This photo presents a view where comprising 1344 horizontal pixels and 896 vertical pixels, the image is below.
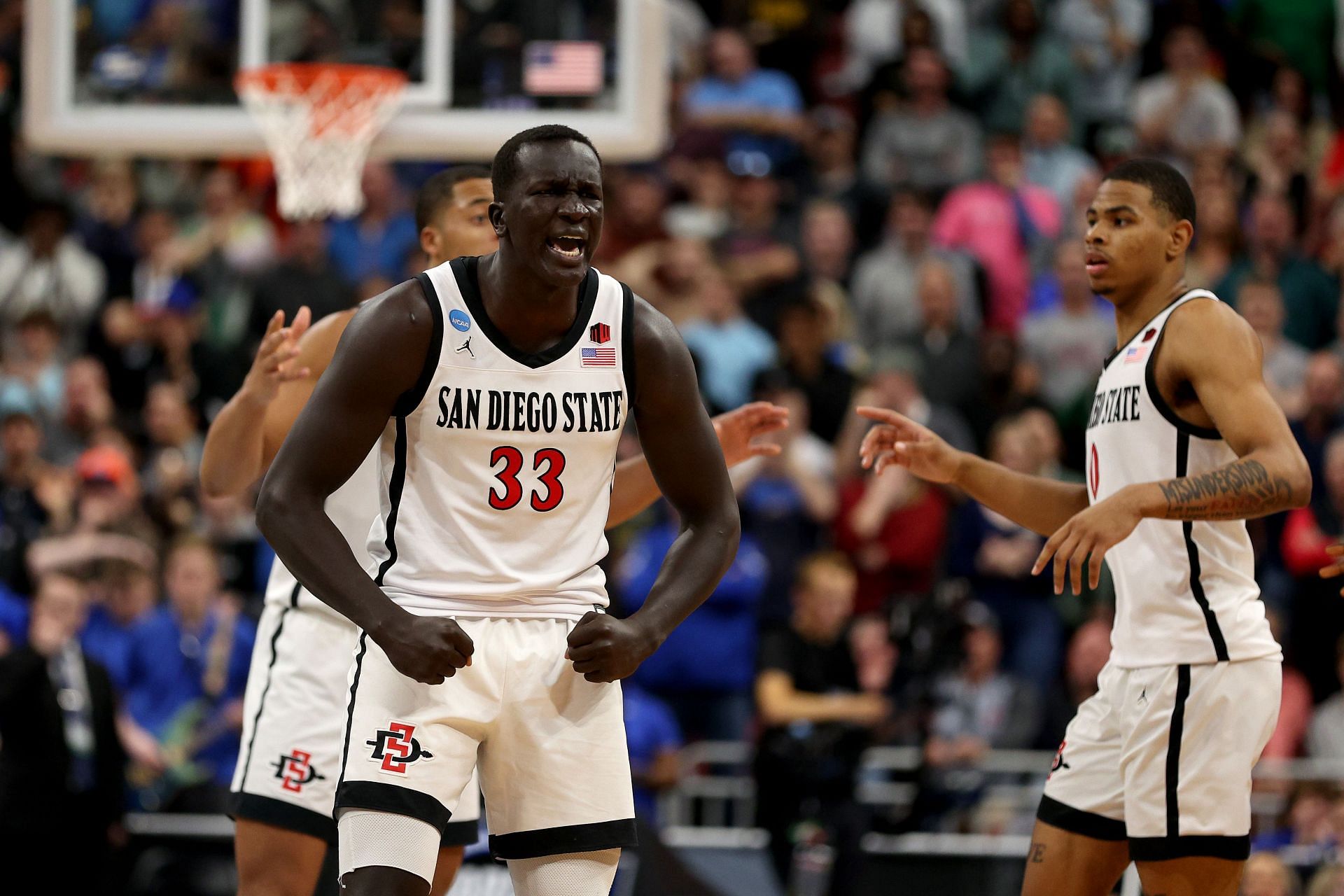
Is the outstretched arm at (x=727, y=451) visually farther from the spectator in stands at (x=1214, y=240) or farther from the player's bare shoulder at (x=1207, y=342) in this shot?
the spectator in stands at (x=1214, y=240)

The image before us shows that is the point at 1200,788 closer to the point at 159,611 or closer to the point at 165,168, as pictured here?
the point at 159,611

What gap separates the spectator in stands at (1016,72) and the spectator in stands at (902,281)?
2200 millimetres

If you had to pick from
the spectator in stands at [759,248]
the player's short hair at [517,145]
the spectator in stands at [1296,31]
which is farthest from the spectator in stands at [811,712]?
the spectator in stands at [1296,31]

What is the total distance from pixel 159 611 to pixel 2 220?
16.5ft

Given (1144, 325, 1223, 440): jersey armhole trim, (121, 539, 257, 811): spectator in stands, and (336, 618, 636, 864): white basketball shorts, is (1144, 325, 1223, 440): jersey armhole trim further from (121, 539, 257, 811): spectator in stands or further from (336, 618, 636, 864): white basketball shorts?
(121, 539, 257, 811): spectator in stands

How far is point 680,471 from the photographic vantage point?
474 cm

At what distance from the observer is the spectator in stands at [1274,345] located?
11383mm

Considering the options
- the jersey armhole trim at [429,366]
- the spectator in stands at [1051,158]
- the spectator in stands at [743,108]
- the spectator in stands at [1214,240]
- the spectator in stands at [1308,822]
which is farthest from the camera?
the spectator in stands at [743,108]

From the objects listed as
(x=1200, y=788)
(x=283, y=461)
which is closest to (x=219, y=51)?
(x=283, y=461)

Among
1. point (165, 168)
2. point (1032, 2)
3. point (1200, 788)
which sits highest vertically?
point (1032, 2)

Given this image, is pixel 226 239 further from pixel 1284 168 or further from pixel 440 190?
pixel 1284 168

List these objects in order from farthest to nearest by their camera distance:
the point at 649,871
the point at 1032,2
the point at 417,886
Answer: the point at 1032,2 < the point at 649,871 < the point at 417,886

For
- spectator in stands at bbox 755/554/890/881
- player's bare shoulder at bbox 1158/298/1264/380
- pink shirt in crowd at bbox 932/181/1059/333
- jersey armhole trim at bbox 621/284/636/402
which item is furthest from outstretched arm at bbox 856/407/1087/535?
pink shirt in crowd at bbox 932/181/1059/333

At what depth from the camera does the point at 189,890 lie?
900cm
